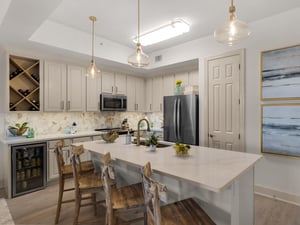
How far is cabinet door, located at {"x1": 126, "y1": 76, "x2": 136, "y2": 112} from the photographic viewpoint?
16.7 feet

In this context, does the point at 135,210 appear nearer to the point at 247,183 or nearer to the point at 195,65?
the point at 247,183

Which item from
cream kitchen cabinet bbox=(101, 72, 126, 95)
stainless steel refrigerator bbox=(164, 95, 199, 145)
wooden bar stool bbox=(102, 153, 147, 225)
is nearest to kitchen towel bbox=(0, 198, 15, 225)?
wooden bar stool bbox=(102, 153, 147, 225)

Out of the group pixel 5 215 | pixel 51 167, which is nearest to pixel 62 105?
pixel 51 167

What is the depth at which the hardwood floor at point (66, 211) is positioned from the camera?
2.34 metres

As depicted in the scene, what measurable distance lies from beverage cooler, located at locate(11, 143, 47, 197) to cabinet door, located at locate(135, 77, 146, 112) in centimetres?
268

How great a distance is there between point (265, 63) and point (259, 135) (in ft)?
3.85

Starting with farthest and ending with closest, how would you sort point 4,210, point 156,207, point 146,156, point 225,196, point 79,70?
point 79,70, point 4,210, point 146,156, point 225,196, point 156,207

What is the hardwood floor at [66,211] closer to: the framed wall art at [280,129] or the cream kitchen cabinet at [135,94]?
the framed wall art at [280,129]

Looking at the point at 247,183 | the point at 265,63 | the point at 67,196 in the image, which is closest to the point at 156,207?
the point at 247,183

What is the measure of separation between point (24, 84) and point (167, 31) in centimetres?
296

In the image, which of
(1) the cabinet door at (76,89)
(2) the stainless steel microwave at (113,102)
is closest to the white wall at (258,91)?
(2) the stainless steel microwave at (113,102)

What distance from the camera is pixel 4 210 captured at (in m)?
2.60

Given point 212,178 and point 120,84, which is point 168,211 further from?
point 120,84

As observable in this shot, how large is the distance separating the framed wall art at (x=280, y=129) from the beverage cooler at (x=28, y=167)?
380 cm
